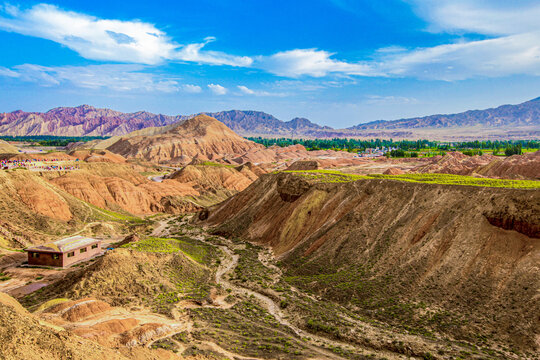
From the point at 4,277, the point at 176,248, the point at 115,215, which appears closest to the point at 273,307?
the point at 176,248

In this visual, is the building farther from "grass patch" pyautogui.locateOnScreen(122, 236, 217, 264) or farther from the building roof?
"grass patch" pyautogui.locateOnScreen(122, 236, 217, 264)

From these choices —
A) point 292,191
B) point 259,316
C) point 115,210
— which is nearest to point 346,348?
point 259,316

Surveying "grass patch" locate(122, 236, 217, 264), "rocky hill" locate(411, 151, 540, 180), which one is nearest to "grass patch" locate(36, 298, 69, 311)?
"grass patch" locate(122, 236, 217, 264)

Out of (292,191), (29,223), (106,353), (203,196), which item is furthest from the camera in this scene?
(203,196)

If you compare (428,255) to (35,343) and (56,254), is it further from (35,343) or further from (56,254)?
(56,254)

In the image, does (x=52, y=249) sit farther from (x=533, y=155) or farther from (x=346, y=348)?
(x=533, y=155)

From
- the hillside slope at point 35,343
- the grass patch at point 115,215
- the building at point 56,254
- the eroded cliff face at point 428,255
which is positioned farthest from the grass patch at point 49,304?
the grass patch at point 115,215
